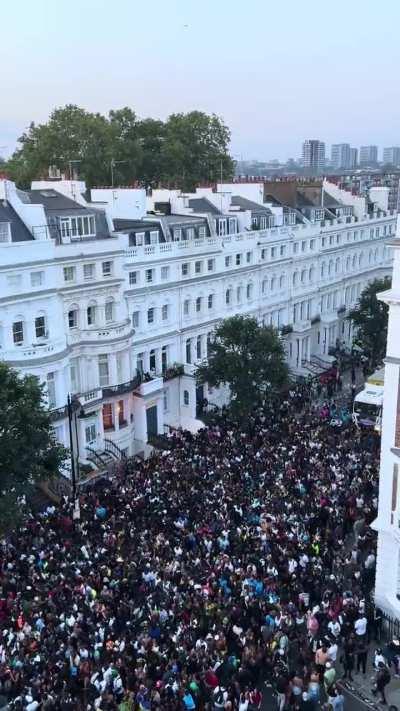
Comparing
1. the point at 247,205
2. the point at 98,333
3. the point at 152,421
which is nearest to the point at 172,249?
the point at 98,333

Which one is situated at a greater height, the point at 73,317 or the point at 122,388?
the point at 73,317

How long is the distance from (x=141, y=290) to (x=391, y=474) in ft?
76.5

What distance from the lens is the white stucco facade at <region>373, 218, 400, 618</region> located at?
83.9ft

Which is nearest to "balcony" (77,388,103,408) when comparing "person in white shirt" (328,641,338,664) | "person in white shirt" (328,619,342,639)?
"person in white shirt" (328,619,342,639)

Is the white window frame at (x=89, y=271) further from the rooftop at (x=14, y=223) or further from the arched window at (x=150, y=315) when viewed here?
the arched window at (x=150, y=315)

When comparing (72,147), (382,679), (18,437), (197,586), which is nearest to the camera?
(382,679)

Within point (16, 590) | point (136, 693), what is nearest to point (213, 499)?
point (16, 590)

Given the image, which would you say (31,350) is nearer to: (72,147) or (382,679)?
(382,679)

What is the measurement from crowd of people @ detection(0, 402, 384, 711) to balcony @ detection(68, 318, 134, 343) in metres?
7.66

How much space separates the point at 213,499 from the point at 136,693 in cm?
1385

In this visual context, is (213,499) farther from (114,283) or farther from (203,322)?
(203,322)

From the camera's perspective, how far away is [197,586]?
26.0m

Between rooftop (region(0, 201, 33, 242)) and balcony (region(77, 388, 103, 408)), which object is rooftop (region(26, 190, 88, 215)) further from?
balcony (region(77, 388, 103, 408))

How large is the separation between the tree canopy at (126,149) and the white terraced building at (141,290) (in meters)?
19.9
